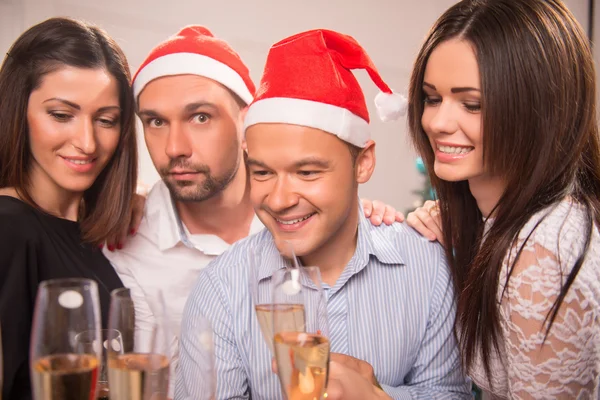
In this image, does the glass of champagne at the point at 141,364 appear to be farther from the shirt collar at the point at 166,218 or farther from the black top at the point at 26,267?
the shirt collar at the point at 166,218

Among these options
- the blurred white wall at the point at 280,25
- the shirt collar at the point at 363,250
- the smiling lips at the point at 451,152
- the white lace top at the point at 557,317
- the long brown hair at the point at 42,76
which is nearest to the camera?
the white lace top at the point at 557,317

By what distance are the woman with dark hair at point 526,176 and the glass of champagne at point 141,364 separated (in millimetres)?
517

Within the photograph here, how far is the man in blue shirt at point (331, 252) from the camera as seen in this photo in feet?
5.15

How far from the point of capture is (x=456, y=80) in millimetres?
1466

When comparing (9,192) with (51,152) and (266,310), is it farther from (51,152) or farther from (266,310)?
(266,310)

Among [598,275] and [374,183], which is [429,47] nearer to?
[598,275]

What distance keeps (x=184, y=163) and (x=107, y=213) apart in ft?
0.99

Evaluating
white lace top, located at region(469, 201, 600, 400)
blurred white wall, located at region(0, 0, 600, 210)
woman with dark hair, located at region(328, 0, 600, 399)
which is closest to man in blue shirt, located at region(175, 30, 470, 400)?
woman with dark hair, located at region(328, 0, 600, 399)

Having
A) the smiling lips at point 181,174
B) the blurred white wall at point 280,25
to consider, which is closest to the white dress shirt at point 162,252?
the smiling lips at point 181,174

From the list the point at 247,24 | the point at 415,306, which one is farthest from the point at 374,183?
the point at 415,306

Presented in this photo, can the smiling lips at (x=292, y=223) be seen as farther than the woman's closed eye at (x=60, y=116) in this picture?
No

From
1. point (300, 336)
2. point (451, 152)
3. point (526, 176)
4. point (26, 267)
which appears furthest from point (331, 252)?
point (26, 267)

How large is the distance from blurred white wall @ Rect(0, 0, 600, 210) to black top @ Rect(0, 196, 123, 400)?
5.41 feet

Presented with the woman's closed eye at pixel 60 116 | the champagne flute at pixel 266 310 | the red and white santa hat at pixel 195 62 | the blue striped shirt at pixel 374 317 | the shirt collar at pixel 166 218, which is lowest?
the blue striped shirt at pixel 374 317
